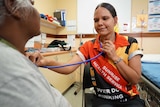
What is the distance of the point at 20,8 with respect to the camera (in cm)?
50

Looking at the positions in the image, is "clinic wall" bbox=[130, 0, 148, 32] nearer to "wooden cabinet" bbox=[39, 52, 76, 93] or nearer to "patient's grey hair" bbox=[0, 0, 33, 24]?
"wooden cabinet" bbox=[39, 52, 76, 93]

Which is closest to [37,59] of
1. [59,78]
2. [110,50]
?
[110,50]

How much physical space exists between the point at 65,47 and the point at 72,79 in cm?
91

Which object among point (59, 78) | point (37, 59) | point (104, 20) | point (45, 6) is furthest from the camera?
point (45, 6)

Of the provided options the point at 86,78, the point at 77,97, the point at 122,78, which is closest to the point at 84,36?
the point at 77,97

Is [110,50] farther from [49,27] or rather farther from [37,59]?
[49,27]

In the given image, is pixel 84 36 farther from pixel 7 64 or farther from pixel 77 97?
pixel 7 64

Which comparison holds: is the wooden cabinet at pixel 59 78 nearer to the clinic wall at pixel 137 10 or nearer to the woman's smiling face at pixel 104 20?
the woman's smiling face at pixel 104 20

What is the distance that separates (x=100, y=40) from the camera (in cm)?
118

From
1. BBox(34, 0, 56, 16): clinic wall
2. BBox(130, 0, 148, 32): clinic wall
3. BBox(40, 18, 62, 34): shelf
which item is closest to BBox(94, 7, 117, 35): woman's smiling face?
BBox(34, 0, 56, 16): clinic wall

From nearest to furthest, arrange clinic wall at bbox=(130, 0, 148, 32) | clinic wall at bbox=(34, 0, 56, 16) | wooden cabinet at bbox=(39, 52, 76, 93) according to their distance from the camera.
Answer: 1. wooden cabinet at bbox=(39, 52, 76, 93)
2. clinic wall at bbox=(34, 0, 56, 16)
3. clinic wall at bbox=(130, 0, 148, 32)

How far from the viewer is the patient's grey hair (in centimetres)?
47

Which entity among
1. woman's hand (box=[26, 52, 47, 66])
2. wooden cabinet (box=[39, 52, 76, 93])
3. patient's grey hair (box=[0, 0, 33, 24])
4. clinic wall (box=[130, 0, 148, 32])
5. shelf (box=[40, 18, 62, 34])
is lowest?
wooden cabinet (box=[39, 52, 76, 93])

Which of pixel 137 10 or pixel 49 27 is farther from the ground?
pixel 137 10
